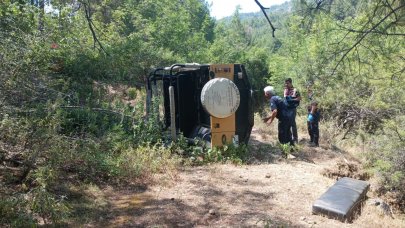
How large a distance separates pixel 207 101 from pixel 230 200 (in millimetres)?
2445

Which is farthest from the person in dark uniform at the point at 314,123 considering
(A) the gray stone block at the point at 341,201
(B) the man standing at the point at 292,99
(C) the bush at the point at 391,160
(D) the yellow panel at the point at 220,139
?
(A) the gray stone block at the point at 341,201

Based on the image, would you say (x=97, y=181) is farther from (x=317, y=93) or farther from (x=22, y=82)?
(x=317, y=93)

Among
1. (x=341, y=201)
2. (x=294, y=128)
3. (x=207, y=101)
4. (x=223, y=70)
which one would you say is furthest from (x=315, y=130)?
(x=341, y=201)

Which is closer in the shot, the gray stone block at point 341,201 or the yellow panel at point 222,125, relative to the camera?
the gray stone block at point 341,201

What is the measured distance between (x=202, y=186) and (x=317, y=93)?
922 centimetres

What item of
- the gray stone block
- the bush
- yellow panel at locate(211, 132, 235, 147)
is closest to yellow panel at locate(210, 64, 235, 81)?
yellow panel at locate(211, 132, 235, 147)

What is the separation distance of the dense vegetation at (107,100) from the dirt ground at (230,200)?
19.9 inches

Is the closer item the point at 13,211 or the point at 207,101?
the point at 13,211

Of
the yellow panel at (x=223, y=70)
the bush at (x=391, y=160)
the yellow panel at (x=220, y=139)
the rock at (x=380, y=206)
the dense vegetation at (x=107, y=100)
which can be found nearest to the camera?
the dense vegetation at (x=107, y=100)

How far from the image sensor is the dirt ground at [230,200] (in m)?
4.48

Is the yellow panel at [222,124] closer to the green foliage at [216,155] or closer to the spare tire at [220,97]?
the spare tire at [220,97]

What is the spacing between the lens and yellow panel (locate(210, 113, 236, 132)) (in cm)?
744

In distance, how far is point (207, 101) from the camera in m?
7.22

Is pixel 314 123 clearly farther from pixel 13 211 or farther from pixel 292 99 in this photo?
pixel 13 211
